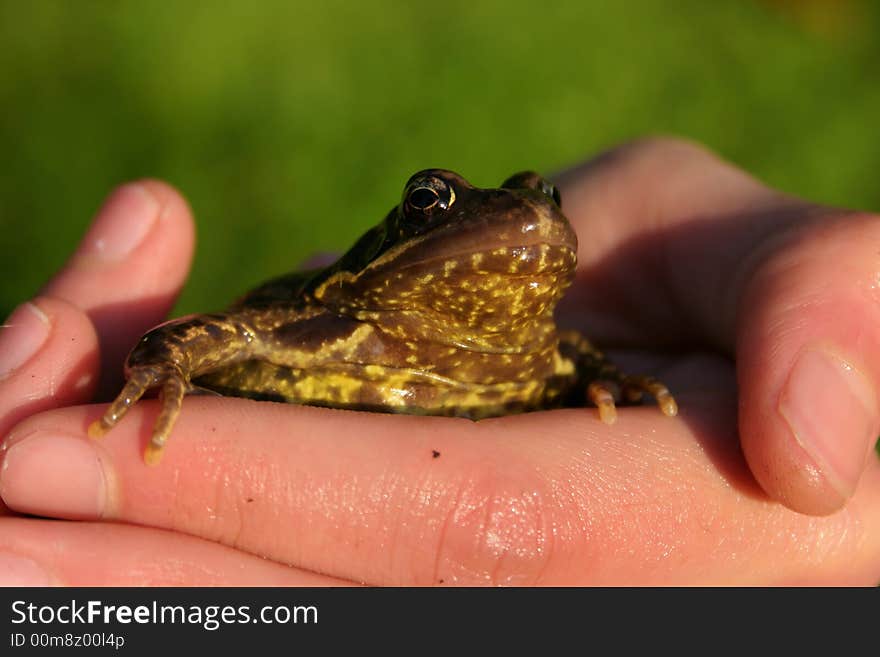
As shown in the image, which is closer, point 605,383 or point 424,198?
point 424,198

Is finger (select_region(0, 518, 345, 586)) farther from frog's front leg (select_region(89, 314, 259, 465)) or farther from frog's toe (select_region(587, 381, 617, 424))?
frog's toe (select_region(587, 381, 617, 424))

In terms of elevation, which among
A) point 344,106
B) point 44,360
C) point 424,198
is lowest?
point 44,360

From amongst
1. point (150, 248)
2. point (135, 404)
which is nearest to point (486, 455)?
point (135, 404)

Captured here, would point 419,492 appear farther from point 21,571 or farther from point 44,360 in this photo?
point 44,360

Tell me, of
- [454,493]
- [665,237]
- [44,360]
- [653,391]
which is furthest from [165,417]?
[665,237]

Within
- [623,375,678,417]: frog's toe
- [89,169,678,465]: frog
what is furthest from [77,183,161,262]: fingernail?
[623,375,678,417]: frog's toe

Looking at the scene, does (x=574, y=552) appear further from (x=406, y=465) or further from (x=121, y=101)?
(x=121, y=101)
